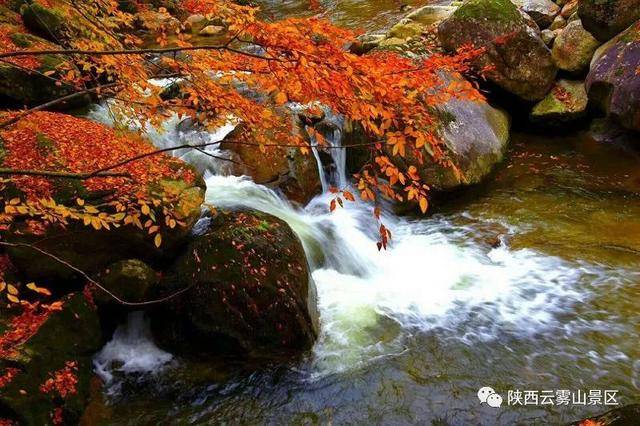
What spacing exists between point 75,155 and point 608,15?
1112cm

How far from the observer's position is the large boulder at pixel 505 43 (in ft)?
33.2

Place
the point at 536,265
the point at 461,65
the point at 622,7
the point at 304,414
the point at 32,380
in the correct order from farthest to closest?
the point at 461,65, the point at 622,7, the point at 536,265, the point at 304,414, the point at 32,380

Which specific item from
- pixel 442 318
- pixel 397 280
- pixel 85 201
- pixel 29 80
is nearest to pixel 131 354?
pixel 85 201

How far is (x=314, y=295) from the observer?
20.6ft

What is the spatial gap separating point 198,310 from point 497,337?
3981 mm

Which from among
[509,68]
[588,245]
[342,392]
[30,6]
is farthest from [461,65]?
[30,6]

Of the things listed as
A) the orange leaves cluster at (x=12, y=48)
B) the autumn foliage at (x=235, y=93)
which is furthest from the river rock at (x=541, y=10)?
the orange leaves cluster at (x=12, y=48)

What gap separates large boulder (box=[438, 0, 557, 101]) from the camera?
1013 centimetres

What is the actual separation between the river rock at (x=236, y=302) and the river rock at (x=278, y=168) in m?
2.82

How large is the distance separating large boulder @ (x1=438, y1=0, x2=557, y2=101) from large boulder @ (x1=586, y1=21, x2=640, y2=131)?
1.12 m

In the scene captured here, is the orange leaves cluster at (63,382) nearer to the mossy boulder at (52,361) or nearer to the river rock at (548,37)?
the mossy boulder at (52,361)

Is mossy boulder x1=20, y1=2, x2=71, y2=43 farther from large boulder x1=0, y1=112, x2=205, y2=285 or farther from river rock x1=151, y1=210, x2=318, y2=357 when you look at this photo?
river rock x1=151, y1=210, x2=318, y2=357

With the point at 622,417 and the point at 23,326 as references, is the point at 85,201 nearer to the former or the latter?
the point at 23,326

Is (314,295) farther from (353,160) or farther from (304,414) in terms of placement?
(353,160)
